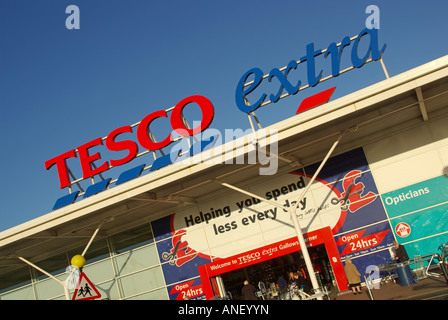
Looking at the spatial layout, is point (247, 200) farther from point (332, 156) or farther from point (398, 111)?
point (398, 111)

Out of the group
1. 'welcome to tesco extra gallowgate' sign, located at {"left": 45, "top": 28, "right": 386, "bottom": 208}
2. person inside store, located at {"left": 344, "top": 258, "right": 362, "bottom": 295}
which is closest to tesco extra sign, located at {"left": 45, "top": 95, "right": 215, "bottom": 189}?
'welcome to tesco extra gallowgate' sign, located at {"left": 45, "top": 28, "right": 386, "bottom": 208}

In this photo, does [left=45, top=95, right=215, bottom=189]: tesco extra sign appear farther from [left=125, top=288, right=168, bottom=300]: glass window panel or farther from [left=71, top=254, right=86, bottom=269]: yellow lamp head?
[left=125, top=288, right=168, bottom=300]: glass window panel

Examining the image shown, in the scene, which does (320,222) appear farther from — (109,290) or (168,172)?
(109,290)

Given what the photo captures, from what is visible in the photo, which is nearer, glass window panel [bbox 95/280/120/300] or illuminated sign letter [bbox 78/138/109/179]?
illuminated sign letter [bbox 78/138/109/179]

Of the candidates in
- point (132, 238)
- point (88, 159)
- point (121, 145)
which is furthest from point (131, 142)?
point (132, 238)

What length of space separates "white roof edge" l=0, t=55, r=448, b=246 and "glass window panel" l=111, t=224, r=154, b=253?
3.91 m

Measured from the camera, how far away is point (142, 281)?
17.6m

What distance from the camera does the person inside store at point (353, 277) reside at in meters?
13.2

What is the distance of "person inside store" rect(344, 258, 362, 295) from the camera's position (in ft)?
43.3

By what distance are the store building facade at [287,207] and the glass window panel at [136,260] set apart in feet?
0.14

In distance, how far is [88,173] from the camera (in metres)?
17.6

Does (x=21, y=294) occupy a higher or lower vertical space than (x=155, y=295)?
higher

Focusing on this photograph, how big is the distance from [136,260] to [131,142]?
507 cm
